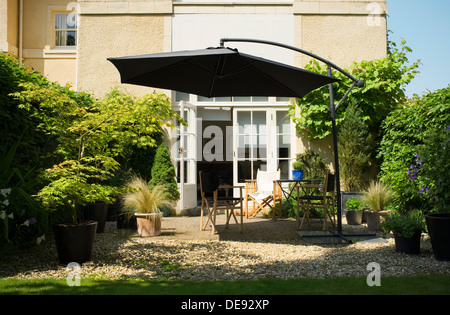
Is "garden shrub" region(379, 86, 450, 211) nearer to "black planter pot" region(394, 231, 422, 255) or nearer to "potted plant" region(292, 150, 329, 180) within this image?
"black planter pot" region(394, 231, 422, 255)

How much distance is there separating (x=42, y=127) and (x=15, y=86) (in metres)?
0.47

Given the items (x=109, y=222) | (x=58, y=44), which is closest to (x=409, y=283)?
(x=109, y=222)

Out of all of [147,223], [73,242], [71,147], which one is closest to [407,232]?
[147,223]

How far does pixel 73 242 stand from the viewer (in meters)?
3.55

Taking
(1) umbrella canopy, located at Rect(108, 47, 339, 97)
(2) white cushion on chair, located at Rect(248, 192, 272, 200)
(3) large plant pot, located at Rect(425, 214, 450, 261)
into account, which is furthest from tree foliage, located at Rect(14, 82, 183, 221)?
(2) white cushion on chair, located at Rect(248, 192, 272, 200)

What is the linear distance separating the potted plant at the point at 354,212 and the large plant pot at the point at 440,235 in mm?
2522

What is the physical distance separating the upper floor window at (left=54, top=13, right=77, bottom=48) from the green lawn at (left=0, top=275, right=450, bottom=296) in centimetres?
813

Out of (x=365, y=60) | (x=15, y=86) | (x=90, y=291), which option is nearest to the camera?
(x=90, y=291)

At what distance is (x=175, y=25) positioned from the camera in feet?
26.2

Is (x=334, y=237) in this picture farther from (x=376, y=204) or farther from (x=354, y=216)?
(x=354, y=216)

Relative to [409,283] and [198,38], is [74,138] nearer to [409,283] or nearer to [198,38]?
[409,283]

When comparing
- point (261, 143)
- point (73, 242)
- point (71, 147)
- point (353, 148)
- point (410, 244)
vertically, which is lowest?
point (410, 244)

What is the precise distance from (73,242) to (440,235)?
342 centimetres

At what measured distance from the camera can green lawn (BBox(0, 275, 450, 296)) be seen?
2.64m
